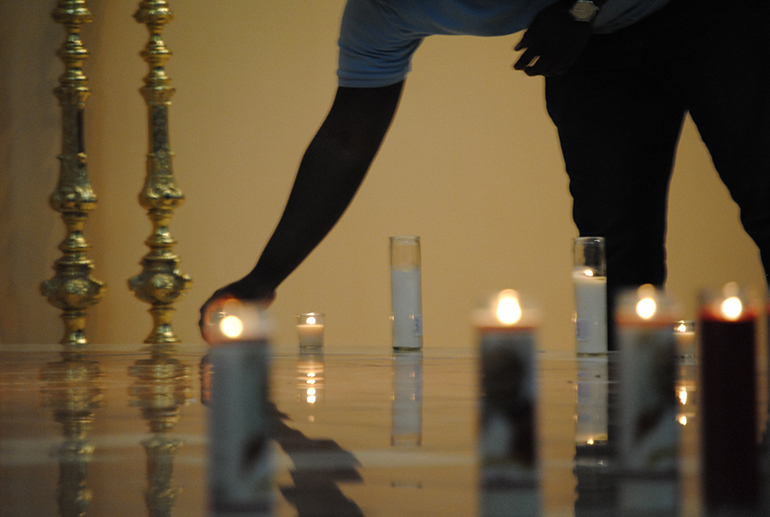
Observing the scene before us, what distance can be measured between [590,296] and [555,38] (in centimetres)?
31

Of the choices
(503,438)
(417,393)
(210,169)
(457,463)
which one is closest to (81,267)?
(210,169)

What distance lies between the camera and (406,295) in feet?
3.65

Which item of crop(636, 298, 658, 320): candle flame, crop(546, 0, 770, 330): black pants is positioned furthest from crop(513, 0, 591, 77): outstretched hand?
crop(636, 298, 658, 320): candle flame

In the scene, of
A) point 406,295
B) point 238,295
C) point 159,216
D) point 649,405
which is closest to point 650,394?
point 649,405

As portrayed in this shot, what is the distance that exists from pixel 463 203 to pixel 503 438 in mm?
2776

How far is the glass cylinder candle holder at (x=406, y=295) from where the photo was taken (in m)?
1.10

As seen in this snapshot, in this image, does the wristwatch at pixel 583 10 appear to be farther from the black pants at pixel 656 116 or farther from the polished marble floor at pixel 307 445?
the polished marble floor at pixel 307 445

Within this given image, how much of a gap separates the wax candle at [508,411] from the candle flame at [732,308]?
6cm

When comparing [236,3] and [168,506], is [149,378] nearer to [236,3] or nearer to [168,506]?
[168,506]

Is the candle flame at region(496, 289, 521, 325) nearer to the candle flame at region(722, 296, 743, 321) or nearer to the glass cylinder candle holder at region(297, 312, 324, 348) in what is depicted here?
the candle flame at region(722, 296, 743, 321)

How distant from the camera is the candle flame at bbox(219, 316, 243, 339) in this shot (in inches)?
8.1

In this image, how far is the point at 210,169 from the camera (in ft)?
9.44

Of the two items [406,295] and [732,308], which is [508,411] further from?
[406,295]

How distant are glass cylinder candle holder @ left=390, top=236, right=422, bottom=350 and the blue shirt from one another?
0.73ft
